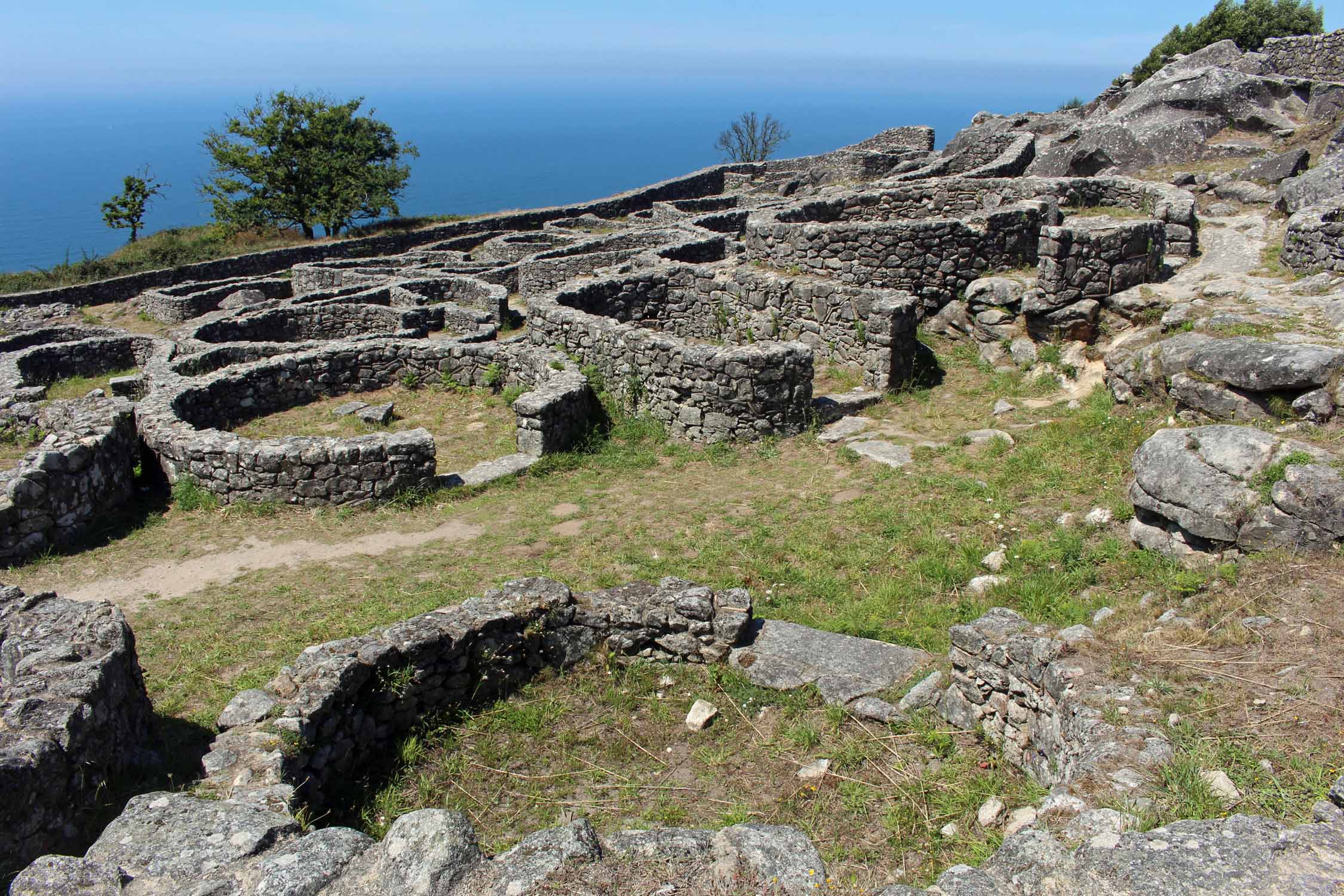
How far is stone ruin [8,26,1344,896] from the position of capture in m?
4.24

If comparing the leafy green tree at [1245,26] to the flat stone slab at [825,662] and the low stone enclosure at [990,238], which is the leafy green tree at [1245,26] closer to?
the low stone enclosure at [990,238]

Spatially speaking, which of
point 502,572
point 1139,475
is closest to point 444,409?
point 502,572

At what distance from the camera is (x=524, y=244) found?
2966 cm

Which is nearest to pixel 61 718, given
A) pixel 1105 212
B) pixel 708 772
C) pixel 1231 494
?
pixel 708 772

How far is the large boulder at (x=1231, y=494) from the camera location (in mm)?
6465

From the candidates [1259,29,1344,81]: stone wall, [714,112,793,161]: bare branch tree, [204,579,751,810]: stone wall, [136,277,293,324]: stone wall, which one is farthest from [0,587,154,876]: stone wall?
[714,112,793,161]: bare branch tree

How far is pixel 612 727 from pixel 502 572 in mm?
3142

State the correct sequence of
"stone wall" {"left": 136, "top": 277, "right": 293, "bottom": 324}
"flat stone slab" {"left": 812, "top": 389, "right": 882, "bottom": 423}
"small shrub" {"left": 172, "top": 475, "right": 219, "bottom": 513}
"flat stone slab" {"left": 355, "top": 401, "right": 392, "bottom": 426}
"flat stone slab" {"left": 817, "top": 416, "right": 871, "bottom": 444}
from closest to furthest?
"small shrub" {"left": 172, "top": 475, "right": 219, "bottom": 513}
"flat stone slab" {"left": 817, "top": 416, "right": 871, "bottom": 444}
"flat stone slab" {"left": 812, "top": 389, "right": 882, "bottom": 423}
"flat stone slab" {"left": 355, "top": 401, "right": 392, "bottom": 426}
"stone wall" {"left": 136, "top": 277, "right": 293, "bottom": 324}

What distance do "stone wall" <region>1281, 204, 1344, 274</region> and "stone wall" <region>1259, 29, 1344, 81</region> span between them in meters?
21.7

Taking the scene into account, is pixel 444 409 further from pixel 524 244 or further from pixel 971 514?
pixel 524 244

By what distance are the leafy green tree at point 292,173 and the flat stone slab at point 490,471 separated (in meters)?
35.9

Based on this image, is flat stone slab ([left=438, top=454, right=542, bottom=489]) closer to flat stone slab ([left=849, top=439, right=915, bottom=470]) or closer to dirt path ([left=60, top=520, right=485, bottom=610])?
dirt path ([left=60, top=520, right=485, bottom=610])

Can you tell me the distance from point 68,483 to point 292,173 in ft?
128

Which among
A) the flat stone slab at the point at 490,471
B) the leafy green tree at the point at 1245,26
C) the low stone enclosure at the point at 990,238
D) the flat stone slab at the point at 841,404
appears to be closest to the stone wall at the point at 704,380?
the flat stone slab at the point at 841,404
